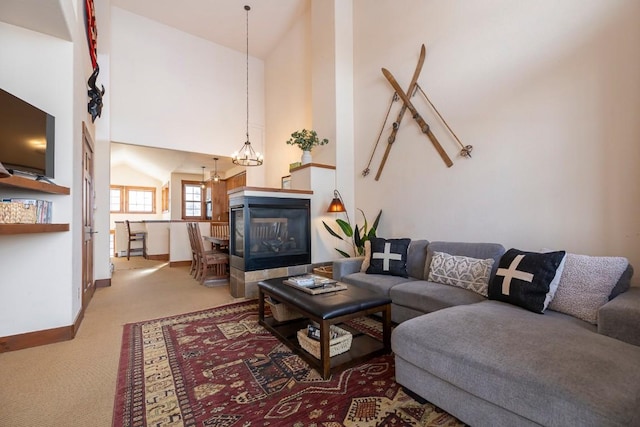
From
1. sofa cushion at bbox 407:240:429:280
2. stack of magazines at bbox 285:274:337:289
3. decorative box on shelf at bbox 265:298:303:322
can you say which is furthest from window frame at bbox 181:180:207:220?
sofa cushion at bbox 407:240:429:280

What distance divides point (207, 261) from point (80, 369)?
2639 mm

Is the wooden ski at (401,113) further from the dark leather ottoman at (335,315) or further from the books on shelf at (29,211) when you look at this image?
the books on shelf at (29,211)

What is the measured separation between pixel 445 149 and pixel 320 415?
8.94 feet

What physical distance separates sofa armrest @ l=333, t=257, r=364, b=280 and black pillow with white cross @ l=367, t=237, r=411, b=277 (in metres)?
0.23

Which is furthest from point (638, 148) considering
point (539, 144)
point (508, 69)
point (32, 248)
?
point (32, 248)

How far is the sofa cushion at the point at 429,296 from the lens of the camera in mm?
2135

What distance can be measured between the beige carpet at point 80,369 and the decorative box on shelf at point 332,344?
45.3 inches

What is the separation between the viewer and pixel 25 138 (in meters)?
2.09

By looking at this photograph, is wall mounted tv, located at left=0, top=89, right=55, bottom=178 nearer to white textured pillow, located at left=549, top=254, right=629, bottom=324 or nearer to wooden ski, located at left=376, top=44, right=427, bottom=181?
wooden ski, located at left=376, top=44, right=427, bottom=181

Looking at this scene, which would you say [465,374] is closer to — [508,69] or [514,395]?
[514,395]

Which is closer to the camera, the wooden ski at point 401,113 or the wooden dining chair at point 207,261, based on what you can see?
the wooden ski at point 401,113

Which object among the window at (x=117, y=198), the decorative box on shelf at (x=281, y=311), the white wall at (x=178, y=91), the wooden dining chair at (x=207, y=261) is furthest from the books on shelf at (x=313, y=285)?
the window at (x=117, y=198)

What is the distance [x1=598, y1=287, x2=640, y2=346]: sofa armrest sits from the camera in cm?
135

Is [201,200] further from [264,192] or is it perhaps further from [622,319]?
[622,319]
